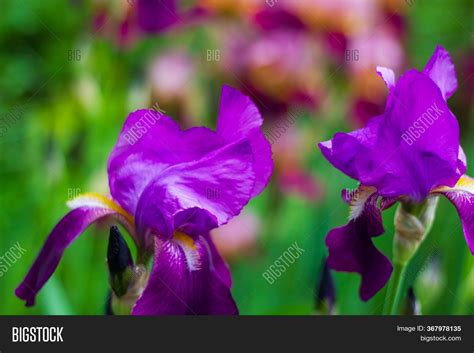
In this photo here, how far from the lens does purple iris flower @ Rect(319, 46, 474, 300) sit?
0.80 meters

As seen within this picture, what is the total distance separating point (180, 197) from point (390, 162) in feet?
0.87

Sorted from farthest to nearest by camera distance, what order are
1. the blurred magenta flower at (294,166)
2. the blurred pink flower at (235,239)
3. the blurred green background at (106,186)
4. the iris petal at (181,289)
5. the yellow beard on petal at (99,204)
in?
the blurred magenta flower at (294,166) < the blurred pink flower at (235,239) < the blurred green background at (106,186) < the yellow beard on petal at (99,204) < the iris petal at (181,289)

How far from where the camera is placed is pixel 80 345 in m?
0.94

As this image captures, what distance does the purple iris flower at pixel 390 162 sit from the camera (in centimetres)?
80

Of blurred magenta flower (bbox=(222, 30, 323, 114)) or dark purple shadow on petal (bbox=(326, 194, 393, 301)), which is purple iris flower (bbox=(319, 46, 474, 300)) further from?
blurred magenta flower (bbox=(222, 30, 323, 114))

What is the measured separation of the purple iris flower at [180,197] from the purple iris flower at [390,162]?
0.37 feet

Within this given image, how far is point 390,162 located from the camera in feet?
2.70

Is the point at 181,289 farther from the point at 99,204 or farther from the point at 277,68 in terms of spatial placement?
the point at 277,68

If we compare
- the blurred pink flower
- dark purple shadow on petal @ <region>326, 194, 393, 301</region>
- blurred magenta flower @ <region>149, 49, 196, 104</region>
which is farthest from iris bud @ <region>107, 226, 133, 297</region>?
blurred magenta flower @ <region>149, 49, 196, 104</region>

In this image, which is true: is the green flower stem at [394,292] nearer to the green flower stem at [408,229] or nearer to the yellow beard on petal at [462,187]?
the green flower stem at [408,229]

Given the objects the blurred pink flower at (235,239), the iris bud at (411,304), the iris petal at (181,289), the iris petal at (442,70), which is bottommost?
the iris bud at (411,304)

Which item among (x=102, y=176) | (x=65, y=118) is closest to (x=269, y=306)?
(x=102, y=176)

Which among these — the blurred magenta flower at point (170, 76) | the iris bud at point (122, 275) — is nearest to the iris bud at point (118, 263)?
the iris bud at point (122, 275)

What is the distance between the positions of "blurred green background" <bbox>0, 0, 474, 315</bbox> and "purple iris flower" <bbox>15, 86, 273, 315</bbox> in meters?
0.42
